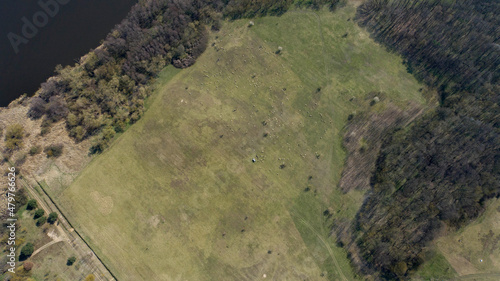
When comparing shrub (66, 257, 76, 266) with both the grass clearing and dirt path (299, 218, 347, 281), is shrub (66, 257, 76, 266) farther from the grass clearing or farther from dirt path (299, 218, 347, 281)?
the grass clearing

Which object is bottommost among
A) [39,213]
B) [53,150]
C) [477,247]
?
[477,247]

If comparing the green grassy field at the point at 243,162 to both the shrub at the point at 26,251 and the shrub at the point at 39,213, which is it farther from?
the shrub at the point at 26,251

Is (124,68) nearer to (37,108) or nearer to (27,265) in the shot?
(37,108)

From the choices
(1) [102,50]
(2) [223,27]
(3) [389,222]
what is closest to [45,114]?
(1) [102,50]

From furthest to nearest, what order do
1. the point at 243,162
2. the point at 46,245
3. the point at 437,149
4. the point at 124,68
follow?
the point at 124,68
the point at 243,162
the point at 437,149
the point at 46,245

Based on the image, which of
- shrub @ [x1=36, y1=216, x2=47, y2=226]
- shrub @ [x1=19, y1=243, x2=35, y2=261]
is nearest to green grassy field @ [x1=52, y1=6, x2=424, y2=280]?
shrub @ [x1=36, y1=216, x2=47, y2=226]

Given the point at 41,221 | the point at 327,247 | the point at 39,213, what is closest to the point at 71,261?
the point at 41,221
